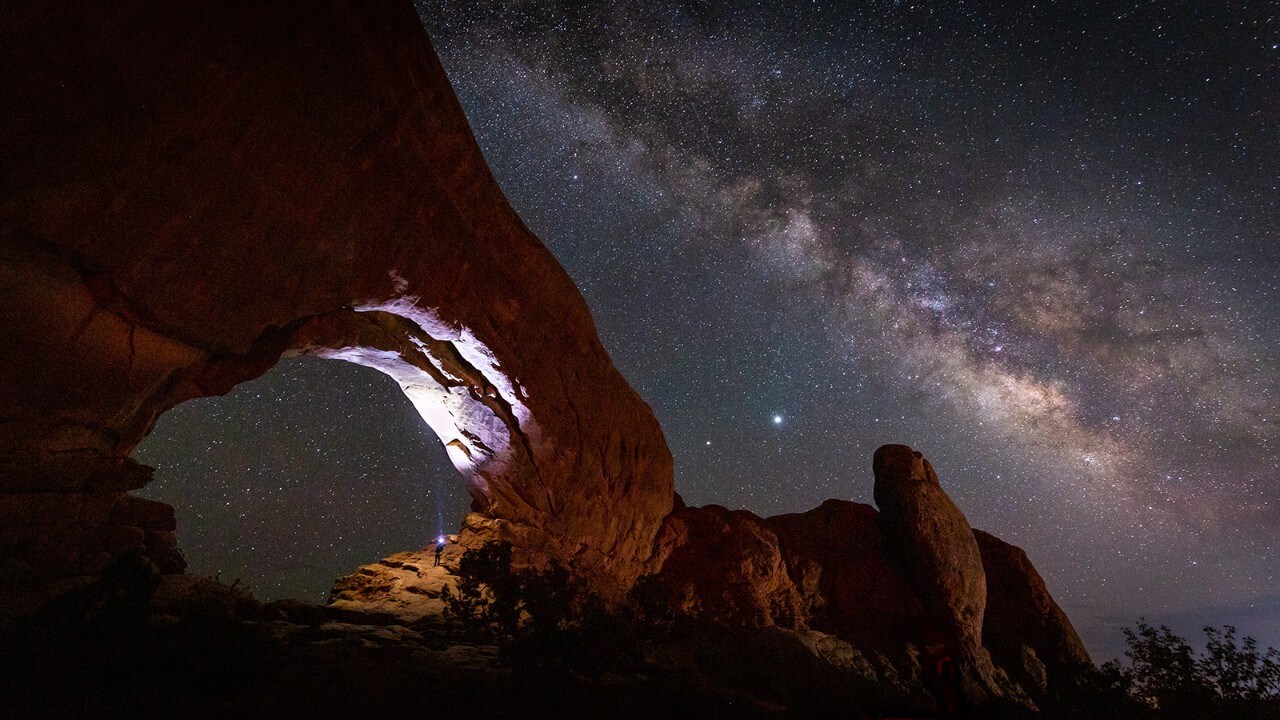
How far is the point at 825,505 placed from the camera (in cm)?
2648

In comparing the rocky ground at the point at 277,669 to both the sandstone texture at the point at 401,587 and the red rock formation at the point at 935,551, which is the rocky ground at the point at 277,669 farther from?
the red rock formation at the point at 935,551

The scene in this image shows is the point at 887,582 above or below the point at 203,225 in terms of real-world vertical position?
below

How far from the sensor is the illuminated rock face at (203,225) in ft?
26.7

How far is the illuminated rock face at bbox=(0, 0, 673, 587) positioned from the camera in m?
8.15

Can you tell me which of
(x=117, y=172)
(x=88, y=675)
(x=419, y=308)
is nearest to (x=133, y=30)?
(x=117, y=172)

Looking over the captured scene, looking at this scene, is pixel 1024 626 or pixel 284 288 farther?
pixel 1024 626

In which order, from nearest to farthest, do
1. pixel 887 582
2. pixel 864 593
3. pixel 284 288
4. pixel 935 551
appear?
pixel 284 288 → pixel 935 551 → pixel 864 593 → pixel 887 582

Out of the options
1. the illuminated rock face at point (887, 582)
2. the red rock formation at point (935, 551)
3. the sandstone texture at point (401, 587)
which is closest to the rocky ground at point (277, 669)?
the sandstone texture at point (401, 587)

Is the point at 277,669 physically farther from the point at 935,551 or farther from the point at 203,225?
the point at 935,551

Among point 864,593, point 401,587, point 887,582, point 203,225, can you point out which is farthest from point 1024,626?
point 203,225

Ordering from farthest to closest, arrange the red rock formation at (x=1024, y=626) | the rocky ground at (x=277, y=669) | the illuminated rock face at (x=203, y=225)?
1. the red rock formation at (x=1024, y=626)
2. the illuminated rock face at (x=203, y=225)
3. the rocky ground at (x=277, y=669)

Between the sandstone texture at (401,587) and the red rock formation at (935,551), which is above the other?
the red rock formation at (935,551)

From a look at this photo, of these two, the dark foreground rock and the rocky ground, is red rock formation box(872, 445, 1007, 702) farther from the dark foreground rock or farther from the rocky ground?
the rocky ground

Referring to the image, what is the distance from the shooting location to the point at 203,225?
9.92 metres
